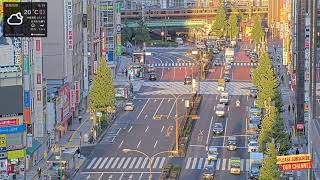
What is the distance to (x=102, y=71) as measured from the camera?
9619 cm

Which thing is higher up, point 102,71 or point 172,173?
point 102,71

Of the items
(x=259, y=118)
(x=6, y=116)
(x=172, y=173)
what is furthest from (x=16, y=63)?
(x=259, y=118)

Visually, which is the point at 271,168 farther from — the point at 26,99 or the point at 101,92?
the point at 101,92

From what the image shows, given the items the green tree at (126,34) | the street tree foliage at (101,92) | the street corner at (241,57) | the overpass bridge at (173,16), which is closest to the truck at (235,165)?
the street tree foliage at (101,92)

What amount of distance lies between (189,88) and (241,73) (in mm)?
15658

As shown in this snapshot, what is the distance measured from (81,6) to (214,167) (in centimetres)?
3253

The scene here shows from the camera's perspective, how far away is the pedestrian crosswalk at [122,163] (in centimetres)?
7794

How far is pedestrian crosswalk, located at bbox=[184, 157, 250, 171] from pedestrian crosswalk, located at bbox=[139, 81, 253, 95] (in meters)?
34.1

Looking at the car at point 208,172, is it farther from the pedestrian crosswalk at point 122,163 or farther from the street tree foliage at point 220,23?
the street tree foliage at point 220,23

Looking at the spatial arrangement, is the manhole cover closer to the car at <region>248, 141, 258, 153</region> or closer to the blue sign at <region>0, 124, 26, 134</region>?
the car at <region>248, 141, 258, 153</region>

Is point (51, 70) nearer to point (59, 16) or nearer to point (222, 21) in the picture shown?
point (59, 16)

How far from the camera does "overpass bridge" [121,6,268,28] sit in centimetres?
18488
